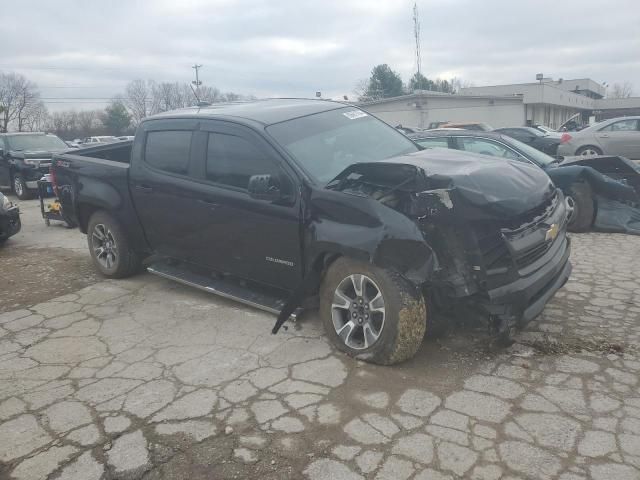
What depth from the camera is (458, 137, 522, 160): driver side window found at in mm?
7715

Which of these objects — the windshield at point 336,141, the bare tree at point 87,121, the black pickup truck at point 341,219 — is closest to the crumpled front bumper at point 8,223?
the black pickup truck at point 341,219

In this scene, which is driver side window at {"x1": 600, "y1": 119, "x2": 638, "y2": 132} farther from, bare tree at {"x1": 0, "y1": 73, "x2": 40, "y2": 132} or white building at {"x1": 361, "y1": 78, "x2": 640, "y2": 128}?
bare tree at {"x1": 0, "y1": 73, "x2": 40, "y2": 132}

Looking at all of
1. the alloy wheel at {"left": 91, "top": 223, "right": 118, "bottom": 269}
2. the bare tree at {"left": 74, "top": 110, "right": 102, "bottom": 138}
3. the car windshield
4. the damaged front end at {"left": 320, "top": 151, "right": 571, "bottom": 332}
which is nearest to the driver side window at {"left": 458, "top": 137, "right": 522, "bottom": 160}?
the car windshield

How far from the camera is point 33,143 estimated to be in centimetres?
1492

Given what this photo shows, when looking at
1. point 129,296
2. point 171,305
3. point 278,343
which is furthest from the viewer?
point 129,296

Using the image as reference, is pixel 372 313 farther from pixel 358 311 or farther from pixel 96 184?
pixel 96 184

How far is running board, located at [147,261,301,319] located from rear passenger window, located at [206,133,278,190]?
97 cm

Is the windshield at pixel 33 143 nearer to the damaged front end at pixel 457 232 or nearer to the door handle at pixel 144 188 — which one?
the door handle at pixel 144 188

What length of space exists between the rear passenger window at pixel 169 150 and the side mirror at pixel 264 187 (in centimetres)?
118

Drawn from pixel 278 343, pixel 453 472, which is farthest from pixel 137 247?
pixel 453 472

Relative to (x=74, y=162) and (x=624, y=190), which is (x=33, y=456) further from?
(x=624, y=190)

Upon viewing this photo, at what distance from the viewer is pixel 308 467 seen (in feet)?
9.07

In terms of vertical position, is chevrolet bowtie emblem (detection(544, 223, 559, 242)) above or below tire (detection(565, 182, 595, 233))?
above

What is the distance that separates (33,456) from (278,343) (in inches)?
Result: 73.6
